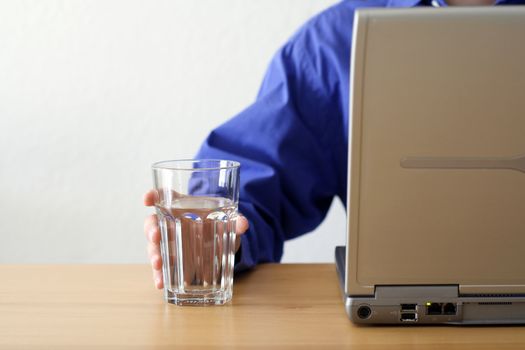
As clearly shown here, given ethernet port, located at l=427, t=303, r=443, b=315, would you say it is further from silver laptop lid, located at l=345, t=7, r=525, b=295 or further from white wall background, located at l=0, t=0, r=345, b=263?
white wall background, located at l=0, t=0, r=345, b=263

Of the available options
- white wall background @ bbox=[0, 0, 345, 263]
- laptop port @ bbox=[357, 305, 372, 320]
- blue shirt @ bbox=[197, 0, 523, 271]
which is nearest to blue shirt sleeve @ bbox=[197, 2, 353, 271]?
blue shirt @ bbox=[197, 0, 523, 271]

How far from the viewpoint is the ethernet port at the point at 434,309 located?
0.67 m

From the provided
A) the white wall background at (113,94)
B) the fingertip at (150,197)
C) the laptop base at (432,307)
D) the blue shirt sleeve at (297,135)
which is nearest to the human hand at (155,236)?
the fingertip at (150,197)

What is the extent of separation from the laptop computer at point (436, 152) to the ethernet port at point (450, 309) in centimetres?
2

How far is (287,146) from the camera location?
127 cm

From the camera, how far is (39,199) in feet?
7.70

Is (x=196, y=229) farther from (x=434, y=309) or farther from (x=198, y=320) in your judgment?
(x=434, y=309)

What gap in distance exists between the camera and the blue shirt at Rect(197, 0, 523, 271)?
3.92ft

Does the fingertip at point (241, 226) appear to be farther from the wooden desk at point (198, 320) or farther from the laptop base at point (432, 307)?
the laptop base at point (432, 307)

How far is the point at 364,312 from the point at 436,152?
6.6 inches

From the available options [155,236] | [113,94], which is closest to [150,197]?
[155,236]

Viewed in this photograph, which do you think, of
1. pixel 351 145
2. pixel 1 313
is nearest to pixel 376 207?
pixel 351 145

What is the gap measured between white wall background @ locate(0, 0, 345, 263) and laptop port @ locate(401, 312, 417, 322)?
1.63 meters

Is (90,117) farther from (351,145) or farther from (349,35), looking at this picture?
(351,145)
